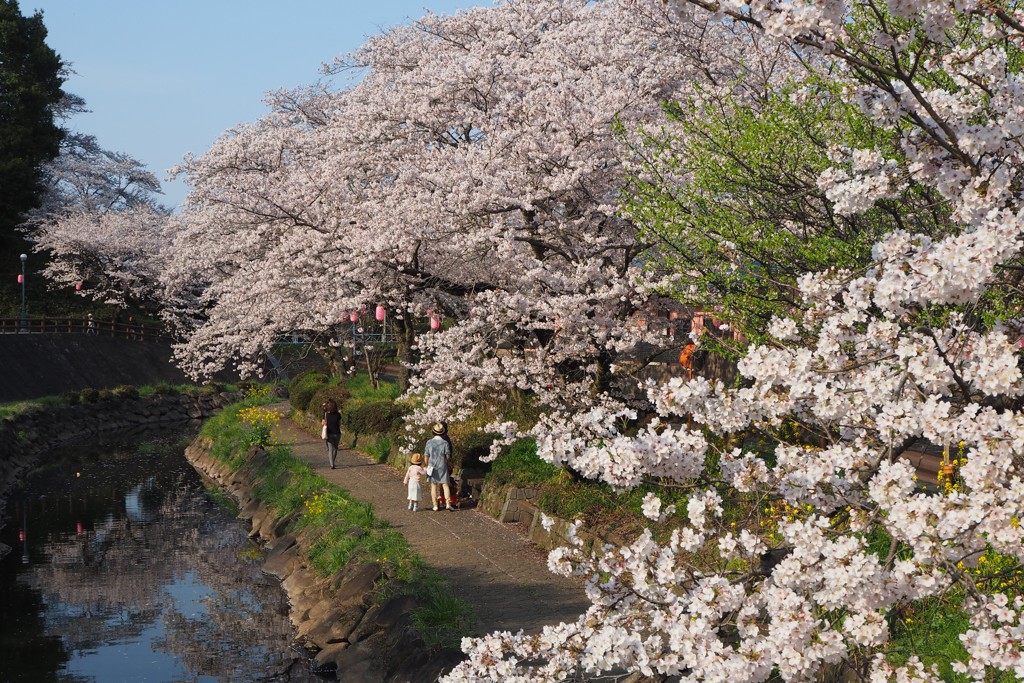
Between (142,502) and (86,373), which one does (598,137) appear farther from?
(86,373)

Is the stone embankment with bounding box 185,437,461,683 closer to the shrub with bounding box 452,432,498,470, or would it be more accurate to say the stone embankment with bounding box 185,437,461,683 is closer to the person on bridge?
the person on bridge

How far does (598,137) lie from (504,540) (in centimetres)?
615

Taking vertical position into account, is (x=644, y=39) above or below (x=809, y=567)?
above

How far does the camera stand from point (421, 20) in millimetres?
23969

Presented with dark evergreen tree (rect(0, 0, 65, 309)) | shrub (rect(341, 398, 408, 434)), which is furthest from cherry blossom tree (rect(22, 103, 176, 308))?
shrub (rect(341, 398, 408, 434))

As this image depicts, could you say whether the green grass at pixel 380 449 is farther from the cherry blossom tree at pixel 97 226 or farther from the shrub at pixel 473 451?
the cherry blossom tree at pixel 97 226

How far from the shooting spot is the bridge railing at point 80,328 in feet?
144

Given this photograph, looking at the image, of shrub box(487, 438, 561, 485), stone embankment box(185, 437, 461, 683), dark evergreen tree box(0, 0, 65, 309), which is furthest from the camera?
dark evergreen tree box(0, 0, 65, 309)

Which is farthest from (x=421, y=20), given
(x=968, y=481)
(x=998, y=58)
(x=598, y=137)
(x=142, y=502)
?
(x=968, y=481)

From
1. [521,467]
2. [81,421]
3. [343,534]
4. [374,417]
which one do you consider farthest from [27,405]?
[521,467]

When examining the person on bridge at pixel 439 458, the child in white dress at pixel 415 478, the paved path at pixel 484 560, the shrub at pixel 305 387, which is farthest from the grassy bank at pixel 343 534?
the shrub at pixel 305 387

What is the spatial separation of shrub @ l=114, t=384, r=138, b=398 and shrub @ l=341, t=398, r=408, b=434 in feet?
65.5

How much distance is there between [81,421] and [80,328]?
10927 millimetres

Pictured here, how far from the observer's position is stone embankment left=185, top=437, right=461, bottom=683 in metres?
10.5
